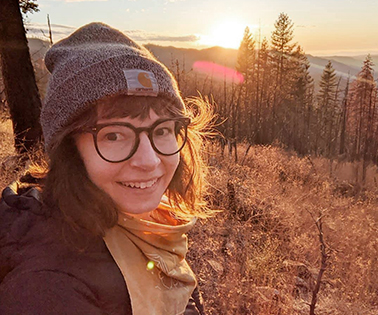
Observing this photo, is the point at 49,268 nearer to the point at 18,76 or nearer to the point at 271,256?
the point at 271,256

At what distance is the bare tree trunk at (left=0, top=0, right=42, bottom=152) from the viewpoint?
543cm

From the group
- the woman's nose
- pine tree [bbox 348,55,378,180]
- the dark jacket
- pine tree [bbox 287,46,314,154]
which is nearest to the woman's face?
the woman's nose

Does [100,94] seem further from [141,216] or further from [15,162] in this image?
[15,162]

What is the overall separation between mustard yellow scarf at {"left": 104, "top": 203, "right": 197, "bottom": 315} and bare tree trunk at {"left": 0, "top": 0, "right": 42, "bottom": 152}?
4.70m

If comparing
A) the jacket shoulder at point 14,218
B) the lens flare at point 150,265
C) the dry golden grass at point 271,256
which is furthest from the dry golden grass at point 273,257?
the jacket shoulder at point 14,218

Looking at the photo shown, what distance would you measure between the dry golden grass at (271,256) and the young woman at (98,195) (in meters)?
1.75

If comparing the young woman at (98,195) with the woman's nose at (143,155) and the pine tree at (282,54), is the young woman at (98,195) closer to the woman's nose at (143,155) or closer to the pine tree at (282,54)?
the woman's nose at (143,155)

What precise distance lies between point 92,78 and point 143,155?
34 centimetres

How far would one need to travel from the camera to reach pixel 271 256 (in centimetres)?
414

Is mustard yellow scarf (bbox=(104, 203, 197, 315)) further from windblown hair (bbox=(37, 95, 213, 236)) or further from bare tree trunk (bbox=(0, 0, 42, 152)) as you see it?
bare tree trunk (bbox=(0, 0, 42, 152))

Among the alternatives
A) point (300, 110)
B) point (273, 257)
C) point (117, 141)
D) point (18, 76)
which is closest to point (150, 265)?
point (117, 141)

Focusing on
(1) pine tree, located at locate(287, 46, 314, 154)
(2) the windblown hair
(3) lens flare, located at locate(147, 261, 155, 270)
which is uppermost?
(2) the windblown hair

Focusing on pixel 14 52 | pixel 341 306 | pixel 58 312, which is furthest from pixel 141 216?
pixel 14 52

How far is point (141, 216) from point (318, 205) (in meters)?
7.07
